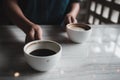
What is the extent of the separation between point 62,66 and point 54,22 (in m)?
0.48

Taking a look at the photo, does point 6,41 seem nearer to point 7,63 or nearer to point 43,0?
point 7,63

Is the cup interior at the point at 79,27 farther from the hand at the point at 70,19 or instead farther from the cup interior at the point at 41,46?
the cup interior at the point at 41,46

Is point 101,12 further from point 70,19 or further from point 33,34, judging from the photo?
point 33,34

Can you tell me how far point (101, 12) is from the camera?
1684mm

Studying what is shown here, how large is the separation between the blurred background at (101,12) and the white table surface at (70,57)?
1.41ft

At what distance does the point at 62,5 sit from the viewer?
3.29 feet

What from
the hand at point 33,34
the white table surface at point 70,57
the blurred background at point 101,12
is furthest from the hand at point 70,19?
the blurred background at point 101,12

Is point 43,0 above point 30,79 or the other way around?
above

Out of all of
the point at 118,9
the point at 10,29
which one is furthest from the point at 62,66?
the point at 118,9

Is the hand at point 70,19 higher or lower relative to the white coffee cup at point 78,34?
higher

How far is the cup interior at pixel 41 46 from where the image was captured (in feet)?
1.98

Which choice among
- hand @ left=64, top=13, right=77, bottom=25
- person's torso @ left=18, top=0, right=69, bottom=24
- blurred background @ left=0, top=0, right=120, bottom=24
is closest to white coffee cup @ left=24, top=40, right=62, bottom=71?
hand @ left=64, top=13, right=77, bottom=25

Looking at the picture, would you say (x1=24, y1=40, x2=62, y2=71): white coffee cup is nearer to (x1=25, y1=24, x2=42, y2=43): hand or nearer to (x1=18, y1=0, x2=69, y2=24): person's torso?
(x1=25, y1=24, x2=42, y2=43): hand

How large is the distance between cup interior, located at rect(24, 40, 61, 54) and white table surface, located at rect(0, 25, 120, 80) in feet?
0.16
